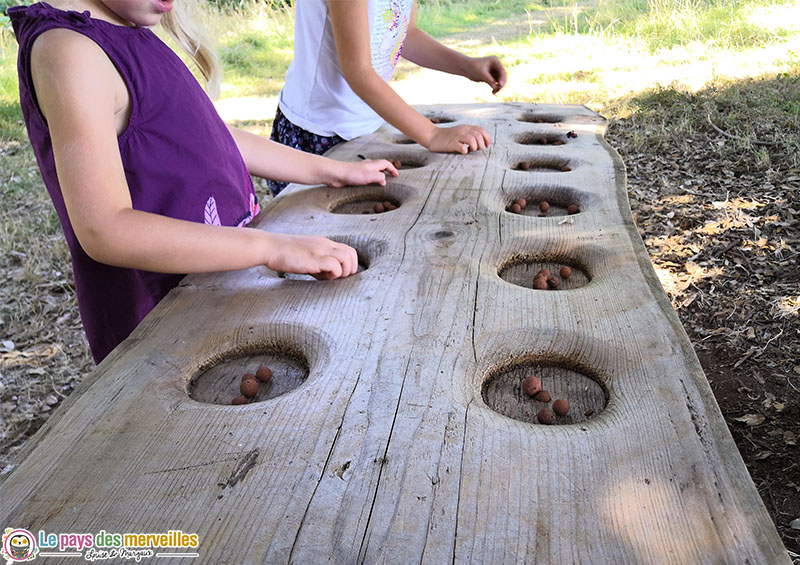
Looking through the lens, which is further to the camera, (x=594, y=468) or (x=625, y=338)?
(x=625, y=338)

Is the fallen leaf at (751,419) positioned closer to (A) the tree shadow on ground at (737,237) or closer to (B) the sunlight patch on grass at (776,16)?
(A) the tree shadow on ground at (737,237)

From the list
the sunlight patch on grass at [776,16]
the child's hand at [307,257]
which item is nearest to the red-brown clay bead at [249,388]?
the child's hand at [307,257]

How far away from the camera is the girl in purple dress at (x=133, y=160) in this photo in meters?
1.22

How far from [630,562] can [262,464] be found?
462 mm

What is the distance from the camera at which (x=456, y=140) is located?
2.29m

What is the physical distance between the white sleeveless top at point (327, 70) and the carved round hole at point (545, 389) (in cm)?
160

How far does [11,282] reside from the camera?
3754mm

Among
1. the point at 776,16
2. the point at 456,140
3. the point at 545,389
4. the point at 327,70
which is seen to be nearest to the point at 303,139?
the point at 327,70

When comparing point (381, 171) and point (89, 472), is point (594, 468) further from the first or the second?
point (381, 171)

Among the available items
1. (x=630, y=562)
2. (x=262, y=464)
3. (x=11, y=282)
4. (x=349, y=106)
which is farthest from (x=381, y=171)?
(x=11, y=282)

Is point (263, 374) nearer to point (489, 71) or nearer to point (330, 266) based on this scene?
point (330, 266)

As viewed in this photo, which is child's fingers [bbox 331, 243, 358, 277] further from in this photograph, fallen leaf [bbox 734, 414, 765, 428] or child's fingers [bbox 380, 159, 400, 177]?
fallen leaf [bbox 734, 414, 765, 428]

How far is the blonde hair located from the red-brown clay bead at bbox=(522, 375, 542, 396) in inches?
48.5

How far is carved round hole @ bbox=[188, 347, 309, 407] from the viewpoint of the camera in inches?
45.2
